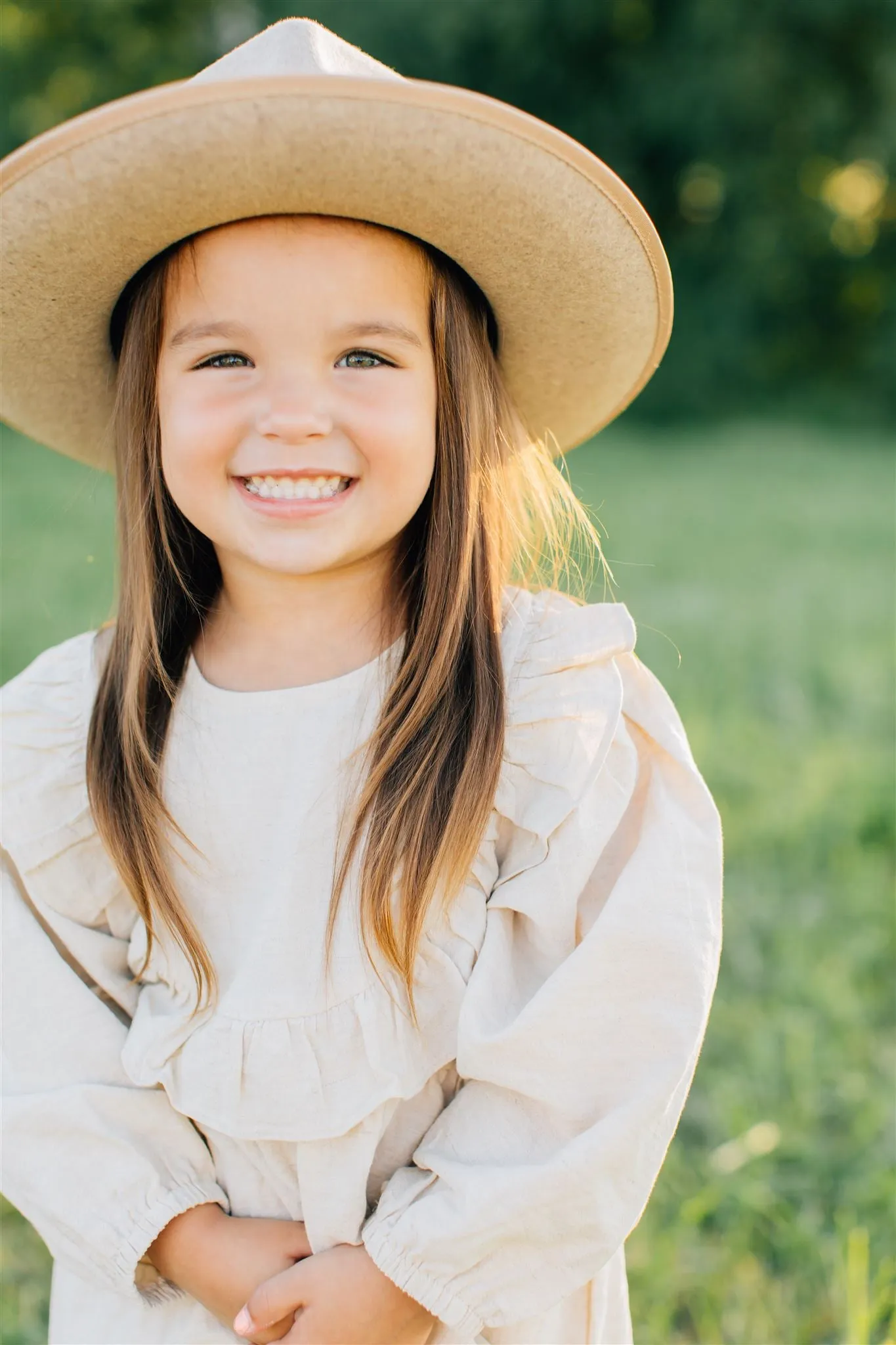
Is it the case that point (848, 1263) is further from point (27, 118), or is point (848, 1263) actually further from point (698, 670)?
point (27, 118)

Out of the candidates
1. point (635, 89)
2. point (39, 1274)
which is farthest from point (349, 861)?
point (635, 89)

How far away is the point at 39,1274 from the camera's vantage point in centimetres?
209

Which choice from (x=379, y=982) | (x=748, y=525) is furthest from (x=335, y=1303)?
(x=748, y=525)

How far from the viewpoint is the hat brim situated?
118 cm

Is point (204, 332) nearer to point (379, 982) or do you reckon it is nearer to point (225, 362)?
point (225, 362)

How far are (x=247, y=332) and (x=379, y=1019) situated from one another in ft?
2.36

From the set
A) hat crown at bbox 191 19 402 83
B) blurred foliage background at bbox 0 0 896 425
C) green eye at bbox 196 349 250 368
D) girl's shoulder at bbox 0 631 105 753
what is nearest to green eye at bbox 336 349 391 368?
green eye at bbox 196 349 250 368

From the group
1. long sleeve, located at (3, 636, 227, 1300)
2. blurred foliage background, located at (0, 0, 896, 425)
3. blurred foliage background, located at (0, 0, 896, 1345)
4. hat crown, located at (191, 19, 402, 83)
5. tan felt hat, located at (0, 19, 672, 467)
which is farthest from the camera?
blurred foliage background, located at (0, 0, 896, 425)

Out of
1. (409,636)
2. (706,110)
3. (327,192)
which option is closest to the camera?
(327,192)

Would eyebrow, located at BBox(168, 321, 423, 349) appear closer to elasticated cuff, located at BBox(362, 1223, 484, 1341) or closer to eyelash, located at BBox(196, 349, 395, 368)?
eyelash, located at BBox(196, 349, 395, 368)

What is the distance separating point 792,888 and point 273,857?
6.92ft

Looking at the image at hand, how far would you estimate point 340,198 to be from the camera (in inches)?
49.9

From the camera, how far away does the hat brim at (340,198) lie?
1180mm

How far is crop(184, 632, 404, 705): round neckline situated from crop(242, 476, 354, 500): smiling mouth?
20 cm
